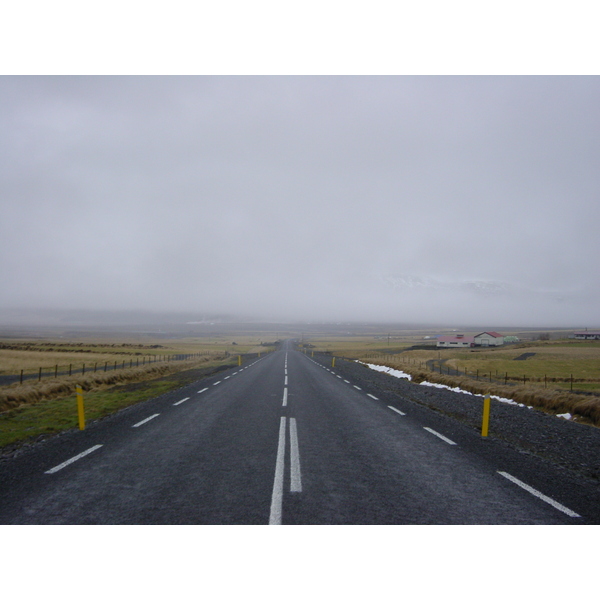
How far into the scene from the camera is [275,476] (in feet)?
21.0

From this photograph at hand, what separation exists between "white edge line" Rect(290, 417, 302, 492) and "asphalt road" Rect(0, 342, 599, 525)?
29 mm

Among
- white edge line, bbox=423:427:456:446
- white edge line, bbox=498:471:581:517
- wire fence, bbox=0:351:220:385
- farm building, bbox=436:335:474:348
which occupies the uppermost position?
white edge line, bbox=498:471:581:517

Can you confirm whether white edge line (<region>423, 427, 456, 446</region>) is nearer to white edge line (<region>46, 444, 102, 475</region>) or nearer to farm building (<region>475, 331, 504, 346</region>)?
white edge line (<region>46, 444, 102, 475</region>)

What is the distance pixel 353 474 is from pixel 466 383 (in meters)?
16.7

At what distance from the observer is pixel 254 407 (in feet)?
44.2

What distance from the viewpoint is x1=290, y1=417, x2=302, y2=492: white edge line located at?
5903mm

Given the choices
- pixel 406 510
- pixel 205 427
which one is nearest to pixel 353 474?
pixel 406 510

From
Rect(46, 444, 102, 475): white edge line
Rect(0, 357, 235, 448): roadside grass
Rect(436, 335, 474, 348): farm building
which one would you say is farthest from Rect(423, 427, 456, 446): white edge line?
Rect(436, 335, 474, 348): farm building

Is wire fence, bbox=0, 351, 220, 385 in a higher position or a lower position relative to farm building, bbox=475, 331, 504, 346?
higher

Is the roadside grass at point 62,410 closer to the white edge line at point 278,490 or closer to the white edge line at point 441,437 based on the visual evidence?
the white edge line at point 278,490

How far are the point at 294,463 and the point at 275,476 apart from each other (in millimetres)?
831

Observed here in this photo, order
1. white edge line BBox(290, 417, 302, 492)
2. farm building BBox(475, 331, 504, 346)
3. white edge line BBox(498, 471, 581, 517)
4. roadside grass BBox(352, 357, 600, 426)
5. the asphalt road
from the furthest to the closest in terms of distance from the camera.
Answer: farm building BBox(475, 331, 504, 346) < roadside grass BBox(352, 357, 600, 426) < white edge line BBox(290, 417, 302, 492) < white edge line BBox(498, 471, 581, 517) < the asphalt road

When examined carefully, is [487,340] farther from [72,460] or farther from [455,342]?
[72,460]

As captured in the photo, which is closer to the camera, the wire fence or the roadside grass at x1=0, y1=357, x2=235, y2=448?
the roadside grass at x1=0, y1=357, x2=235, y2=448
